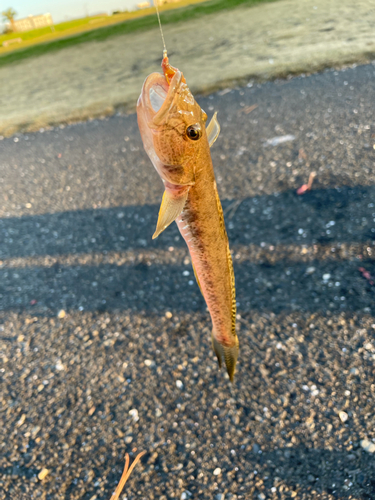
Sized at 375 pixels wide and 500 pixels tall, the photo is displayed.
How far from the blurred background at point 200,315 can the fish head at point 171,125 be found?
4.52 feet

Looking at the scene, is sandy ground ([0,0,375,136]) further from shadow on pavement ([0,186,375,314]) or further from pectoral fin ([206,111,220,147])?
pectoral fin ([206,111,220,147])

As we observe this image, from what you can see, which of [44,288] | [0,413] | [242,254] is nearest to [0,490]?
[0,413]

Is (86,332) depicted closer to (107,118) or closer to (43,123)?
(107,118)

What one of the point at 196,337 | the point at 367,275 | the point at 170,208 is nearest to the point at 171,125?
the point at 170,208

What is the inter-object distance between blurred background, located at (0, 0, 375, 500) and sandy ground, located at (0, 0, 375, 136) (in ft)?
2.80

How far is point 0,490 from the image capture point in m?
1.60

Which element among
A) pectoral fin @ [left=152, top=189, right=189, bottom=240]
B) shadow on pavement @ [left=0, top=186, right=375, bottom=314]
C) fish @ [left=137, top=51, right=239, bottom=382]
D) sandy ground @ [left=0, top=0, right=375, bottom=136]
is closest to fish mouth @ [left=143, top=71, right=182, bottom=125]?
fish @ [left=137, top=51, right=239, bottom=382]

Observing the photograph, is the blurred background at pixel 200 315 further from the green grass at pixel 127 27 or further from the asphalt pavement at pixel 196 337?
the green grass at pixel 127 27

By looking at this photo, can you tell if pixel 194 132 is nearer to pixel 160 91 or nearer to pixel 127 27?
pixel 160 91

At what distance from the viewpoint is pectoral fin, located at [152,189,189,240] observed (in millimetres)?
744

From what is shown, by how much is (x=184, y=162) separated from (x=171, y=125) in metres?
0.08

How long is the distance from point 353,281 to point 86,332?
5.77 feet

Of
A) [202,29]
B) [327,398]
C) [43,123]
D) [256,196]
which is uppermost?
[202,29]

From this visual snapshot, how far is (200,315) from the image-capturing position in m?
2.27
